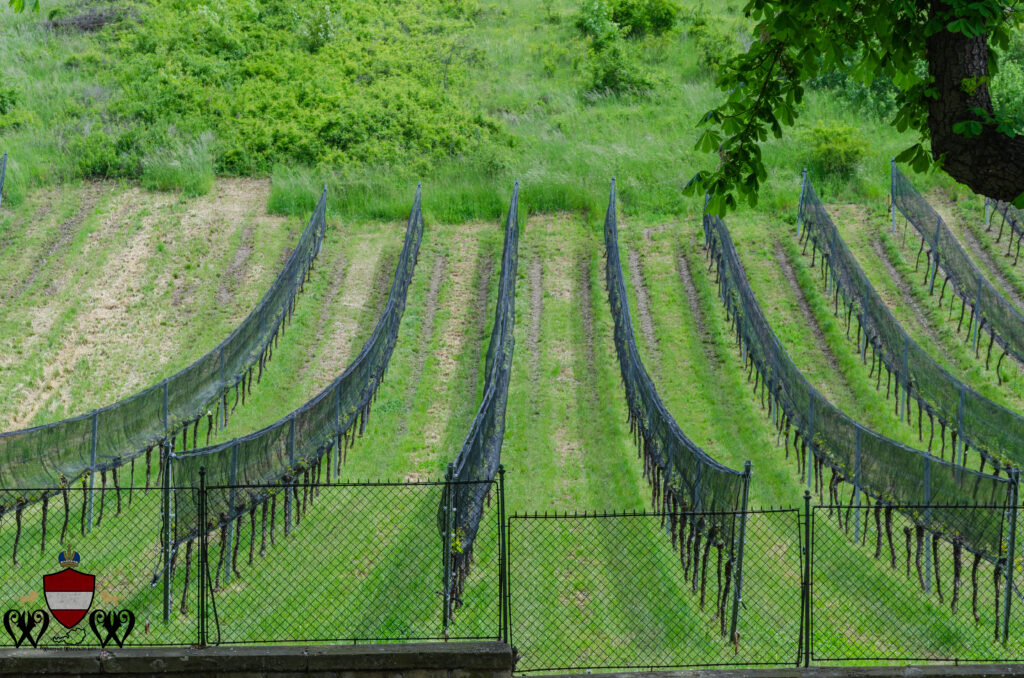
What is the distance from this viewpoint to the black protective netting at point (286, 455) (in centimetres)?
1341

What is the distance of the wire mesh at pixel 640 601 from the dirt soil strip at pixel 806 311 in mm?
7656

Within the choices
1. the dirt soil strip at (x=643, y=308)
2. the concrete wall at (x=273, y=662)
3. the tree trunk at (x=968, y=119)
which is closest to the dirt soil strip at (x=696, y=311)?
the dirt soil strip at (x=643, y=308)

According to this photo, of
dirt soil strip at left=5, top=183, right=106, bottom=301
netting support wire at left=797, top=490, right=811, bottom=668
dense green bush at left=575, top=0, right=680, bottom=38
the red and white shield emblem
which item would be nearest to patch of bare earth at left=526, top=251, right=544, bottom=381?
dirt soil strip at left=5, top=183, right=106, bottom=301

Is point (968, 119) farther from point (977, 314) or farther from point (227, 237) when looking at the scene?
point (227, 237)

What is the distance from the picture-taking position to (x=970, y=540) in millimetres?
13500

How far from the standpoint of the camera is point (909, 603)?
46.9ft

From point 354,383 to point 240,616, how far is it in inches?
256

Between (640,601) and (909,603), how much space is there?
3317 millimetres

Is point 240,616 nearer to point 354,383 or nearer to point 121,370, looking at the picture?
point 354,383

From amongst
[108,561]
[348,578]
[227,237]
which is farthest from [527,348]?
[108,561]

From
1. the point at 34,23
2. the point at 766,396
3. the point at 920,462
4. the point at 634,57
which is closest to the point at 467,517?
the point at 920,462

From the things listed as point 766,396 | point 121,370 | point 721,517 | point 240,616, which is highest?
point 721,517

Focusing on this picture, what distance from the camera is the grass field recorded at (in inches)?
540

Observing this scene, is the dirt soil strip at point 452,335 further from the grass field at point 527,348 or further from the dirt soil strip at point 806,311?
the dirt soil strip at point 806,311
